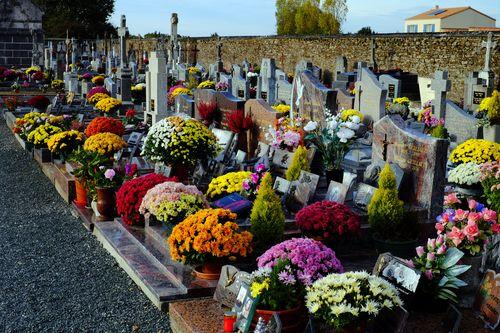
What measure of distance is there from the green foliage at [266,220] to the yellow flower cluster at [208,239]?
1.75 feet

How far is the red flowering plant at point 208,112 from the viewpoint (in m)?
12.1

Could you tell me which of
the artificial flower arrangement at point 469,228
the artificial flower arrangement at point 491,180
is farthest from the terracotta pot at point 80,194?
the artificial flower arrangement at point 469,228

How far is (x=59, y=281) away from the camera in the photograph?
6469 millimetres

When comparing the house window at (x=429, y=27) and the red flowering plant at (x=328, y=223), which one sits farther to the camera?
the house window at (x=429, y=27)

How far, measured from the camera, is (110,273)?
6.71m

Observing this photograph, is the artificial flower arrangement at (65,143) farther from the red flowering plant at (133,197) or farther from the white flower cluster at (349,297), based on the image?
the white flower cluster at (349,297)

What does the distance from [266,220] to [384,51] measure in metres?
24.1

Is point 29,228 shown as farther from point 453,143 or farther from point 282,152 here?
point 453,143

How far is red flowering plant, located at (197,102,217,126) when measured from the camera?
39.8ft

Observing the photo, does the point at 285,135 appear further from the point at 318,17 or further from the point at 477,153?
the point at 318,17

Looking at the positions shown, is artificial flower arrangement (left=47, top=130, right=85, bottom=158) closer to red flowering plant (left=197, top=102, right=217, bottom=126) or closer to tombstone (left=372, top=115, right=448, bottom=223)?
red flowering plant (left=197, top=102, right=217, bottom=126)

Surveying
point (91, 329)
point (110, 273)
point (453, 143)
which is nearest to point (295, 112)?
point (453, 143)

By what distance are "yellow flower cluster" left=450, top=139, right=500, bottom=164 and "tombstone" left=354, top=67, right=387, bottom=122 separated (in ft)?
11.2

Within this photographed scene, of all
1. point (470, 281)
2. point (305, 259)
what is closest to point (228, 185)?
point (305, 259)
